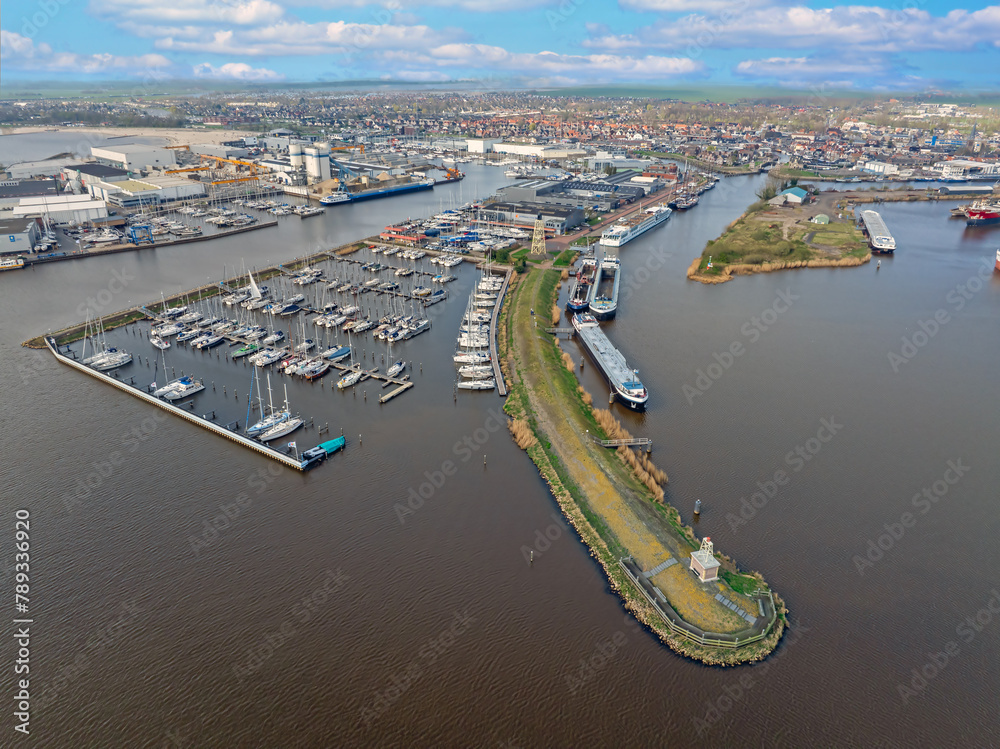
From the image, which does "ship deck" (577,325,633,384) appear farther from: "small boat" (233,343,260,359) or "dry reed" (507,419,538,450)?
"small boat" (233,343,260,359)

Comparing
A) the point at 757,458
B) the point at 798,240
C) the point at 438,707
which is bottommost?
the point at 438,707

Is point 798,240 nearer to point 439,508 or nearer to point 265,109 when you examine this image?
point 439,508

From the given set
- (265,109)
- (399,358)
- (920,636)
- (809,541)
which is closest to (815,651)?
(920,636)

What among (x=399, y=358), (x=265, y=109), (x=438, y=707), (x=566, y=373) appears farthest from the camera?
(x=265, y=109)

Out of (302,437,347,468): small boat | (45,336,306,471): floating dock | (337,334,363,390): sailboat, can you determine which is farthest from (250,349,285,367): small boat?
(302,437,347,468): small boat

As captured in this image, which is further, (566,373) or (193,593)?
(566,373)

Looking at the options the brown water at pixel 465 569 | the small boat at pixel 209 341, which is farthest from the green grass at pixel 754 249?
the small boat at pixel 209 341
